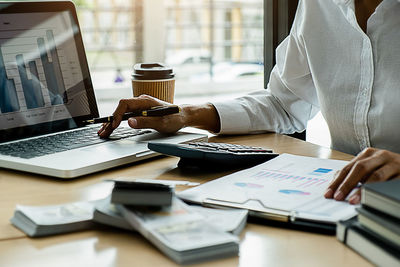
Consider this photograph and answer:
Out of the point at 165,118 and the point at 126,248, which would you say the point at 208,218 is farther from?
the point at 165,118

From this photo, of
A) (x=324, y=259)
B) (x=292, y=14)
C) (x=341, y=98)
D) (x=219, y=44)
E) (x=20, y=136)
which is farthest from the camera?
(x=219, y=44)

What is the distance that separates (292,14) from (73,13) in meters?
0.70

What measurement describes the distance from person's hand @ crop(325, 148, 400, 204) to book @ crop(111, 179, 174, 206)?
226 mm

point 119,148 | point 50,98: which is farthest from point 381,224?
point 50,98

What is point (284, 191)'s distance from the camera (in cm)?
76

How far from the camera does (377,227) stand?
0.57 meters

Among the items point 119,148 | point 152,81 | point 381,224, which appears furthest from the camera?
point 152,81

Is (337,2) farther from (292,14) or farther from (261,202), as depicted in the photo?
(261,202)

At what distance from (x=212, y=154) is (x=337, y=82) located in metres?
0.45

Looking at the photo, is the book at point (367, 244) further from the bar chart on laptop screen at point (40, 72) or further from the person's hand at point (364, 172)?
the bar chart on laptop screen at point (40, 72)

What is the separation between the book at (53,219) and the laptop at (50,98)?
0.77ft

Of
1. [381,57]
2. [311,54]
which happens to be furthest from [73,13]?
[381,57]

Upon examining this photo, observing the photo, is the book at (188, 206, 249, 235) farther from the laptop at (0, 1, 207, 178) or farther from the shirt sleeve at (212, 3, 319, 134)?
the shirt sleeve at (212, 3, 319, 134)

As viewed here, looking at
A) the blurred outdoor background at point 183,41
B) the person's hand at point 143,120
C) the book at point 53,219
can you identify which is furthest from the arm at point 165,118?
the blurred outdoor background at point 183,41
